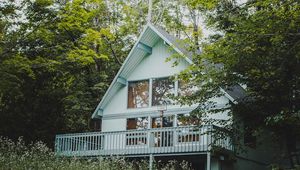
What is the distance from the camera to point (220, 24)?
20656 mm

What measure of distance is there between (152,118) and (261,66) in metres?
9.50

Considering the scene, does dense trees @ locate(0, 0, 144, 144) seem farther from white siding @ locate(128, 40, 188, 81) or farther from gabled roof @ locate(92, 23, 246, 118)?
white siding @ locate(128, 40, 188, 81)

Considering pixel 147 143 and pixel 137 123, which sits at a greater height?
pixel 137 123

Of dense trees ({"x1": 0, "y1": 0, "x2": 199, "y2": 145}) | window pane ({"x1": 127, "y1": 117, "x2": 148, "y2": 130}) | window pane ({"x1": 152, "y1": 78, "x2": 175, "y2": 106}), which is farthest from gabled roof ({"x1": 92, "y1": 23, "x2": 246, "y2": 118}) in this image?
window pane ({"x1": 127, "y1": 117, "x2": 148, "y2": 130})

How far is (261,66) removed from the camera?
15.2 m

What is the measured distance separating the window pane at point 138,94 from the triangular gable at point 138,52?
0.56 metres

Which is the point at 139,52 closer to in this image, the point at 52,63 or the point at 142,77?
the point at 142,77

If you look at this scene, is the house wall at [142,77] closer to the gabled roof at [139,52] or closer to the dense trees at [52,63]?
the gabled roof at [139,52]

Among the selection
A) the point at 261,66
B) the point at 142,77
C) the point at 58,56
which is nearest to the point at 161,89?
the point at 142,77

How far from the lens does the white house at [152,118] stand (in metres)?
20.4

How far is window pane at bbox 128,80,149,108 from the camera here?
2428cm

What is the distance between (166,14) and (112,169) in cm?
2371

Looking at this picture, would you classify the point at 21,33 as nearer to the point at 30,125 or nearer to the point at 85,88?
the point at 30,125

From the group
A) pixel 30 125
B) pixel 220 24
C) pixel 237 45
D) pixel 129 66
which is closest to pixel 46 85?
pixel 30 125
